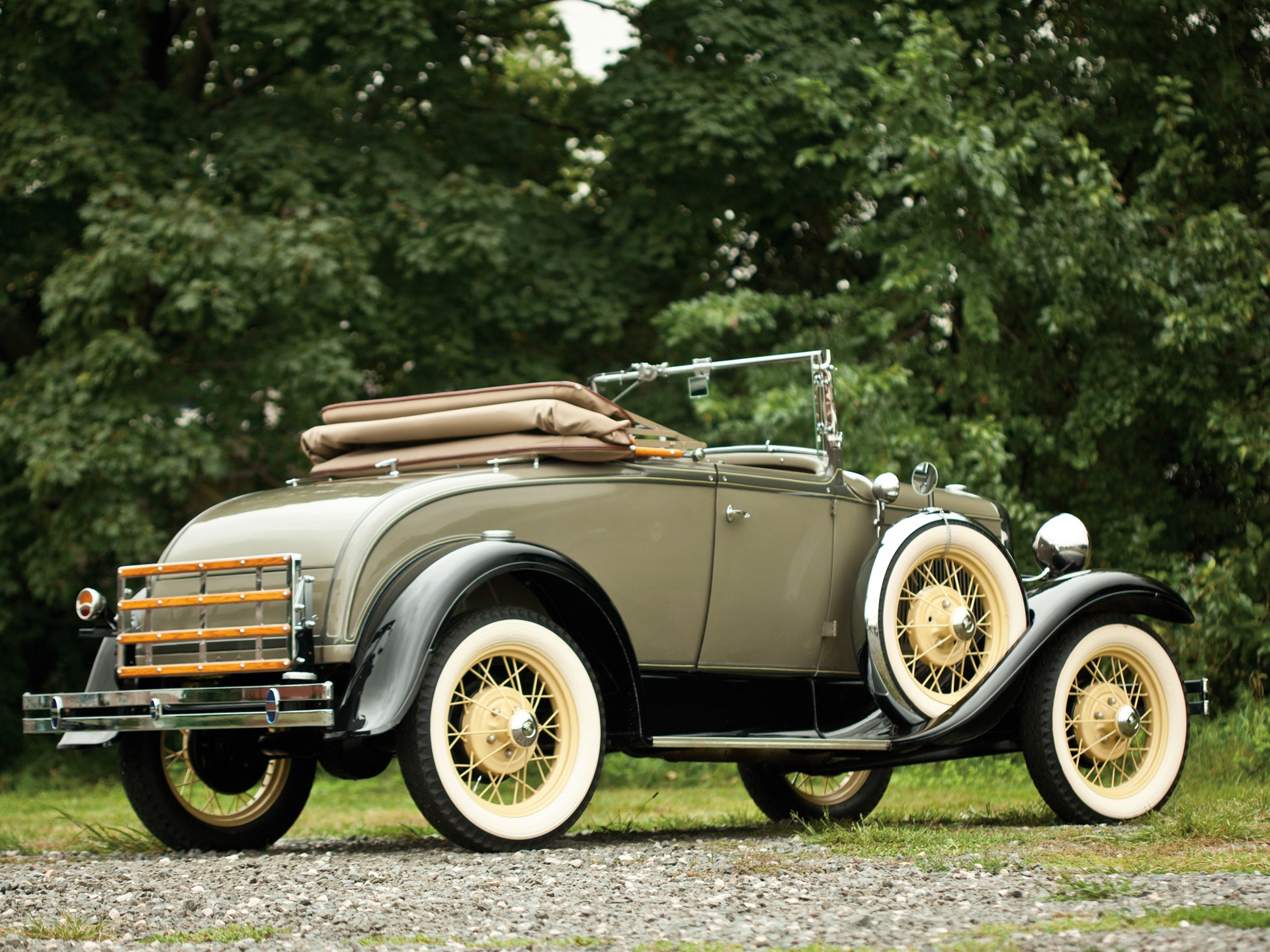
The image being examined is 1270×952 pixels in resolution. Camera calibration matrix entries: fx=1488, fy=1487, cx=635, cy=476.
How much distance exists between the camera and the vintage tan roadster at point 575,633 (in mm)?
5098

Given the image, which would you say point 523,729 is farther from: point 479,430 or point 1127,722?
point 1127,722

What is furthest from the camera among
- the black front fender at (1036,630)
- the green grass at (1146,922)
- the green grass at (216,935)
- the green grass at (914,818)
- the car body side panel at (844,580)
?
the car body side panel at (844,580)

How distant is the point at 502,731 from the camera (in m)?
5.15

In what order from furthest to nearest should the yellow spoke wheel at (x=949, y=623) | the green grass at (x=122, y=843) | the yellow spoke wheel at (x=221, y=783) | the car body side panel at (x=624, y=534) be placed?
1. the yellow spoke wheel at (x=949, y=623)
2. the green grass at (x=122, y=843)
3. the yellow spoke wheel at (x=221, y=783)
4. the car body side panel at (x=624, y=534)

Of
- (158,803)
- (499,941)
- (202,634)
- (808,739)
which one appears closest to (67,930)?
(499,941)

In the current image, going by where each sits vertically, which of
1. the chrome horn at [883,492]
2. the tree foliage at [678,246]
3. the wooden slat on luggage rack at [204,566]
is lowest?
the wooden slat on luggage rack at [204,566]

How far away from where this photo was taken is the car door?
6.04 meters

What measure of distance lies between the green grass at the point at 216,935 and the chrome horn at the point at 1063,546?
4280 millimetres

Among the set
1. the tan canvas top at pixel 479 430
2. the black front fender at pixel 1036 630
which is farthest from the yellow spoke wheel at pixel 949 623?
the tan canvas top at pixel 479 430

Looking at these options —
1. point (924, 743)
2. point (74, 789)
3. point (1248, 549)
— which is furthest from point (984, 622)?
point (74, 789)

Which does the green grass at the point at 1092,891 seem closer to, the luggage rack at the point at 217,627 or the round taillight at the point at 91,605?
the luggage rack at the point at 217,627

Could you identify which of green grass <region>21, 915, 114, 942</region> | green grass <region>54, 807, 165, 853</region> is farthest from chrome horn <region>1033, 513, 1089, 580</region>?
green grass <region>21, 915, 114, 942</region>

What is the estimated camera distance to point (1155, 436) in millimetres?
12117

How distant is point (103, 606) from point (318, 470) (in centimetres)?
103
